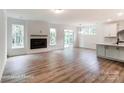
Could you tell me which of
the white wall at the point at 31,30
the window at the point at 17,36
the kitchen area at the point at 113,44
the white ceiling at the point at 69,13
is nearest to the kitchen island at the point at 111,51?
the kitchen area at the point at 113,44

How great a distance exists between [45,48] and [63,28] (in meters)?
2.93

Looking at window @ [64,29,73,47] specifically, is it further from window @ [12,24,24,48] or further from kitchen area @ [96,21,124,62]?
window @ [12,24,24,48]

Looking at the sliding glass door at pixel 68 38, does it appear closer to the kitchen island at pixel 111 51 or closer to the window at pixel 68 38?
the window at pixel 68 38

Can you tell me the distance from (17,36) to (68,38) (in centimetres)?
575

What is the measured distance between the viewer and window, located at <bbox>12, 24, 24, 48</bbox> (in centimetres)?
796

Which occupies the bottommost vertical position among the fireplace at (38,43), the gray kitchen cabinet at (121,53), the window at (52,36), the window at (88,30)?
the gray kitchen cabinet at (121,53)

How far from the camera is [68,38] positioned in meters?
12.6

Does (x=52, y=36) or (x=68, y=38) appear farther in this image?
(x=68, y=38)

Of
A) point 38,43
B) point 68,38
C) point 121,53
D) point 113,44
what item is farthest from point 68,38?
point 121,53

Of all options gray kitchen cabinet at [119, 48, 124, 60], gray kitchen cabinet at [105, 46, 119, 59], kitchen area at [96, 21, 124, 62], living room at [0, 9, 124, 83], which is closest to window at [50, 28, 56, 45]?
living room at [0, 9, 124, 83]

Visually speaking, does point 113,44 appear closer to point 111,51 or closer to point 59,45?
point 111,51

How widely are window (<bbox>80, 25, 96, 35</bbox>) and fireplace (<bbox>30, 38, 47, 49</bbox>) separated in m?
4.66

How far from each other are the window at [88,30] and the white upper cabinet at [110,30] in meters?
2.82

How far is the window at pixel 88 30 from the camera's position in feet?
37.9
